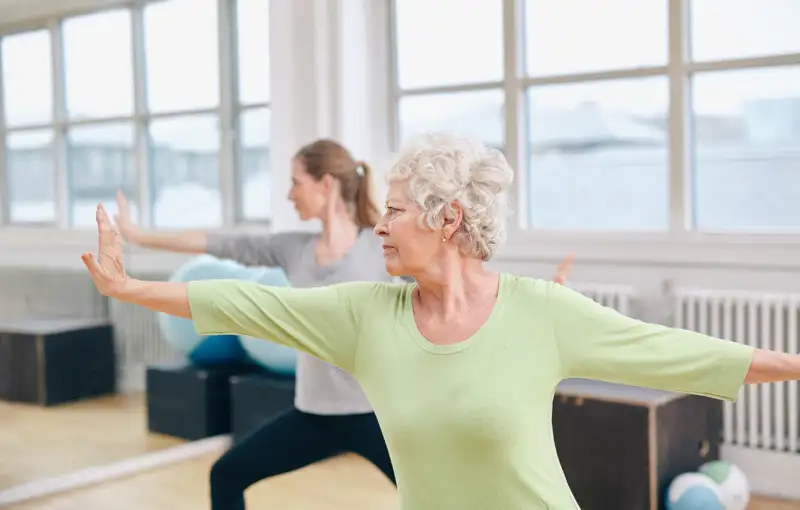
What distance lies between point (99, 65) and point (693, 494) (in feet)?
8.56

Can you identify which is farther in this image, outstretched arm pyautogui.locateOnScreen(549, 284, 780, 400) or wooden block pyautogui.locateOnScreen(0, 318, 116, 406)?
wooden block pyautogui.locateOnScreen(0, 318, 116, 406)

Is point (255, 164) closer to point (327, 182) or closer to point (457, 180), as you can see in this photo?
point (327, 182)

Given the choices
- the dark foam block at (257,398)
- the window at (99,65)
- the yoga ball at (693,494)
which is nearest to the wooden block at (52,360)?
the dark foam block at (257,398)

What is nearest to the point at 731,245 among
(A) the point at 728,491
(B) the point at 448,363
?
(A) the point at 728,491

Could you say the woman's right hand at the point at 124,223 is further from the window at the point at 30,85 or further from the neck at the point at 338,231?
the window at the point at 30,85

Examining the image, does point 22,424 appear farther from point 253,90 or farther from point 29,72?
point 253,90

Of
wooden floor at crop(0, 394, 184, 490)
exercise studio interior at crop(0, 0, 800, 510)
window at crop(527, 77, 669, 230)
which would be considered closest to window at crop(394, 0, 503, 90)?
exercise studio interior at crop(0, 0, 800, 510)

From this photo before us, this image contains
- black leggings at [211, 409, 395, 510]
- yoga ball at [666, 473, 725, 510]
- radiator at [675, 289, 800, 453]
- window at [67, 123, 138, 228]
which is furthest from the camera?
window at [67, 123, 138, 228]

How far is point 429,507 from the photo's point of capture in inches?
58.0

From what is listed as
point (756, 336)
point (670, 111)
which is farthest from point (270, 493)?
point (670, 111)

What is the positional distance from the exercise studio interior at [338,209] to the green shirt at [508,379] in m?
0.80

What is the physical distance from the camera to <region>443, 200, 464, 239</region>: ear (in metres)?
1.50

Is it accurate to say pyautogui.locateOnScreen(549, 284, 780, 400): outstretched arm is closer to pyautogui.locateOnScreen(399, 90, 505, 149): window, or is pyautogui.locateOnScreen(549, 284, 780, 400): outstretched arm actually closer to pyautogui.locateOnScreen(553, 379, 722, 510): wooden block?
pyautogui.locateOnScreen(553, 379, 722, 510): wooden block

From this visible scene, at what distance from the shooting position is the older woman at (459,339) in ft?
4.65
